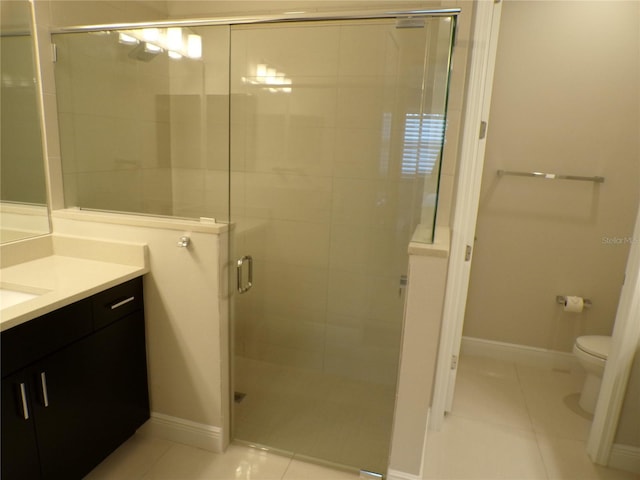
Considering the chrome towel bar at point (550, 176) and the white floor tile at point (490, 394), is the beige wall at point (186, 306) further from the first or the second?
the chrome towel bar at point (550, 176)

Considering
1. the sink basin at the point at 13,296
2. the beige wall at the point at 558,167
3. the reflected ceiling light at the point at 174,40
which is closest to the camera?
the sink basin at the point at 13,296

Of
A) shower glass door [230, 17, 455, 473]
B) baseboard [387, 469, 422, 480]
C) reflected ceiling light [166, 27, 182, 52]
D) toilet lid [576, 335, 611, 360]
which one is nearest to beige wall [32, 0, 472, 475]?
baseboard [387, 469, 422, 480]

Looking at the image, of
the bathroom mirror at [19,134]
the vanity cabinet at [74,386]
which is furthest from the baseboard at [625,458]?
the bathroom mirror at [19,134]

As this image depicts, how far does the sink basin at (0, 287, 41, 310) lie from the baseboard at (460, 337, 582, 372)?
2628 millimetres

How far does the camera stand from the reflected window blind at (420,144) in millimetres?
1853

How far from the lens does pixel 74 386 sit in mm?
1572

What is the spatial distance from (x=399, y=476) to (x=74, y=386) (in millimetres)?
1369

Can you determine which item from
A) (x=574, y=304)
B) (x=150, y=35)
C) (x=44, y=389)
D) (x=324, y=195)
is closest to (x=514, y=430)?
(x=574, y=304)

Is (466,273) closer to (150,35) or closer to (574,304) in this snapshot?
(574,304)

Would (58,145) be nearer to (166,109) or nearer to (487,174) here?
(166,109)

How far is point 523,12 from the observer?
8.23ft

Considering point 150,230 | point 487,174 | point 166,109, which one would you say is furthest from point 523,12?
point 150,230

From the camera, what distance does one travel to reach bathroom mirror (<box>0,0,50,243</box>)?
5.67 ft

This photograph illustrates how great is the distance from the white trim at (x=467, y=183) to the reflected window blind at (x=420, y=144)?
16 cm
